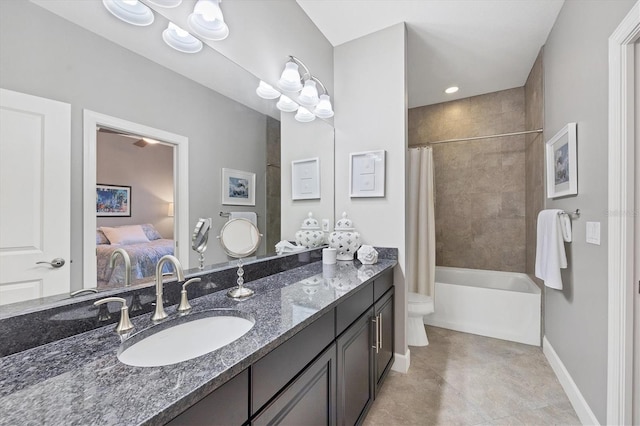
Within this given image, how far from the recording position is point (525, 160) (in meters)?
3.09

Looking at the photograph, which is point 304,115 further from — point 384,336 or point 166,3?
point 384,336

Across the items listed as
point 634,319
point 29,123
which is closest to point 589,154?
point 634,319

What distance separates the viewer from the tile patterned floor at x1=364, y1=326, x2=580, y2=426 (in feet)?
5.19

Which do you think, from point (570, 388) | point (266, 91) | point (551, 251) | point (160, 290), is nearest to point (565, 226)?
point (551, 251)

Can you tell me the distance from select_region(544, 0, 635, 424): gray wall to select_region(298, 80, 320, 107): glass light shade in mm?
1620

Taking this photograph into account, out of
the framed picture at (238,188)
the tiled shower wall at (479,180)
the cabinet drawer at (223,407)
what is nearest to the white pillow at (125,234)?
the framed picture at (238,188)

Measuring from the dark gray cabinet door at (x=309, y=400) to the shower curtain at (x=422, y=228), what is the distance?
1.70 metres

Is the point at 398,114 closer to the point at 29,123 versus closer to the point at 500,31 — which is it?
the point at 500,31

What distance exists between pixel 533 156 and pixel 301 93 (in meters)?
2.48

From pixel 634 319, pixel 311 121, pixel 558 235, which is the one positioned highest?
pixel 311 121

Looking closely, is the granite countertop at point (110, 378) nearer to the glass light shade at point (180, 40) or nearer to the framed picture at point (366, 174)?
the glass light shade at point (180, 40)

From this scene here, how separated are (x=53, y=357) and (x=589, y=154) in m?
2.47

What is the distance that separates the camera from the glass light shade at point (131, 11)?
0.93 m

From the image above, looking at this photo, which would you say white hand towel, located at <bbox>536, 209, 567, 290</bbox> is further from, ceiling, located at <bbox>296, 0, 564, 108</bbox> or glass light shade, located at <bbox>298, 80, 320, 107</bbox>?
glass light shade, located at <bbox>298, 80, 320, 107</bbox>
